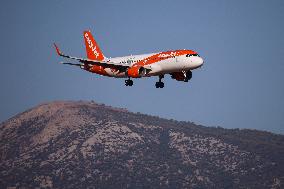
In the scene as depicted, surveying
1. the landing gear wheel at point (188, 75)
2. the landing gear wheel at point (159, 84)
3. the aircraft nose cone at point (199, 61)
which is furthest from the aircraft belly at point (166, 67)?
the landing gear wheel at point (159, 84)

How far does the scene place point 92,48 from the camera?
111 metres

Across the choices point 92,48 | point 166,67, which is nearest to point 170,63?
point 166,67

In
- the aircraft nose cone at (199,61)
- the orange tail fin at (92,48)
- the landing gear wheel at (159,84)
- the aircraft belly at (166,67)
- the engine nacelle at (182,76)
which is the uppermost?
the orange tail fin at (92,48)

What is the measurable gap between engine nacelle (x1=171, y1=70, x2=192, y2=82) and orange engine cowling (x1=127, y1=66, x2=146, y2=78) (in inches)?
179

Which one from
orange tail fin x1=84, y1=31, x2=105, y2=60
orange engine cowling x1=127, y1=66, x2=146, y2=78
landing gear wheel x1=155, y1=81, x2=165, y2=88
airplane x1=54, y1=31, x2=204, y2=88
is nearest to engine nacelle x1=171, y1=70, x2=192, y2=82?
airplane x1=54, y1=31, x2=204, y2=88

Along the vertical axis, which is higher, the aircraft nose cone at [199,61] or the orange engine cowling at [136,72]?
the aircraft nose cone at [199,61]

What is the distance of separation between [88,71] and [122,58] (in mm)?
7415

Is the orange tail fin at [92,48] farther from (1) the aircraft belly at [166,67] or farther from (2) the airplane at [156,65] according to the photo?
(1) the aircraft belly at [166,67]

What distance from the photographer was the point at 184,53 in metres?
85.8

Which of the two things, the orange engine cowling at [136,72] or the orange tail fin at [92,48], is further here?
the orange tail fin at [92,48]

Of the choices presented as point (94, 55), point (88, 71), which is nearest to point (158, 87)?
point (88, 71)

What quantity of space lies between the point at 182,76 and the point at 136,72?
6.61 metres

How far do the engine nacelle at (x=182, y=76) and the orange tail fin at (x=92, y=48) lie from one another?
22448mm

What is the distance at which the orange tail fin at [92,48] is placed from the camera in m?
109
